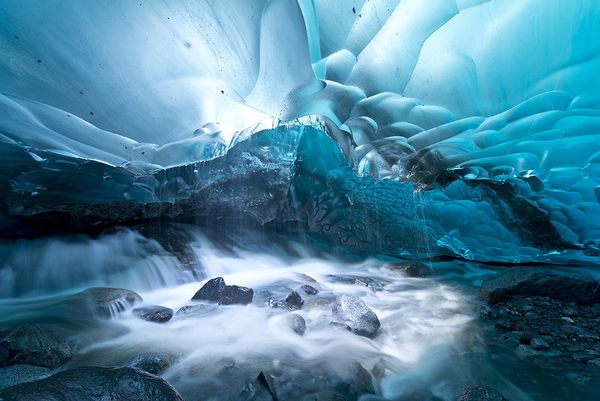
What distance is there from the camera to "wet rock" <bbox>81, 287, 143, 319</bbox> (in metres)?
3.59

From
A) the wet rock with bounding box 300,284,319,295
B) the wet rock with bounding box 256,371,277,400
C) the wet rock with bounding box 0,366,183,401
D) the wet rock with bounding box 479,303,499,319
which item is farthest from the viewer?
the wet rock with bounding box 300,284,319,295

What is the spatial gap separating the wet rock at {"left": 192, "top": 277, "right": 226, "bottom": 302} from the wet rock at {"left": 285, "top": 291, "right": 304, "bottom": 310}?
2.97 ft

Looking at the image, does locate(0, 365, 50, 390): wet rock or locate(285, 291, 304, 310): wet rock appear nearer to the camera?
locate(0, 365, 50, 390): wet rock

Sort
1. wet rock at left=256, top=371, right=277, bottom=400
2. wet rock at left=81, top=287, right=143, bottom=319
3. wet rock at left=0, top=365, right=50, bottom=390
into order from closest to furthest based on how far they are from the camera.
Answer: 1. wet rock at left=0, top=365, right=50, bottom=390
2. wet rock at left=256, top=371, right=277, bottom=400
3. wet rock at left=81, top=287, right=143, bottom=319

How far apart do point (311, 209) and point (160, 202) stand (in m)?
3.50

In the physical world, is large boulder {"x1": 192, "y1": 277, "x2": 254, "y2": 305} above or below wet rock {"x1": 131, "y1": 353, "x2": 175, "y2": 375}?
above

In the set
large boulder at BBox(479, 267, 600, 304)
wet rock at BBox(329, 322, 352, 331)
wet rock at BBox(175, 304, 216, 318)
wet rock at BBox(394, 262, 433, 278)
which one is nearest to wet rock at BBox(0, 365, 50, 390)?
wet rock at BBox(175, 304, 216, 318)

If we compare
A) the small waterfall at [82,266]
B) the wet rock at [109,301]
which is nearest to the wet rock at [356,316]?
the wet rock at [109,301]

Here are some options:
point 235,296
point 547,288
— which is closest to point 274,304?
point 235,296

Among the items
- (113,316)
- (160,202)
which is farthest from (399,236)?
(113,316)

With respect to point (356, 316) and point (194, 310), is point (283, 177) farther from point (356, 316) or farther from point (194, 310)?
point (356, 316)

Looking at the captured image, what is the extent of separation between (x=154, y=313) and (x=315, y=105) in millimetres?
4015

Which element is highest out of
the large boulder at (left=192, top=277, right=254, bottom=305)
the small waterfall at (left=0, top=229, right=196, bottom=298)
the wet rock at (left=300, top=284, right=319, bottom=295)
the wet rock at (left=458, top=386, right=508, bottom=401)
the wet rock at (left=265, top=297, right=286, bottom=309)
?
the small waterfall at (left=0, top=229, right=196, bottom=298)

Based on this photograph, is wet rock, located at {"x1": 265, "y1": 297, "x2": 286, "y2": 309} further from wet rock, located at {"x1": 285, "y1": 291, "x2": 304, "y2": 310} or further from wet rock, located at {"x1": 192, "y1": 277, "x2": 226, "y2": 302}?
wet rock, located at {"x1": 192, "y1": 277, "x2": 226, "y2": 302}
